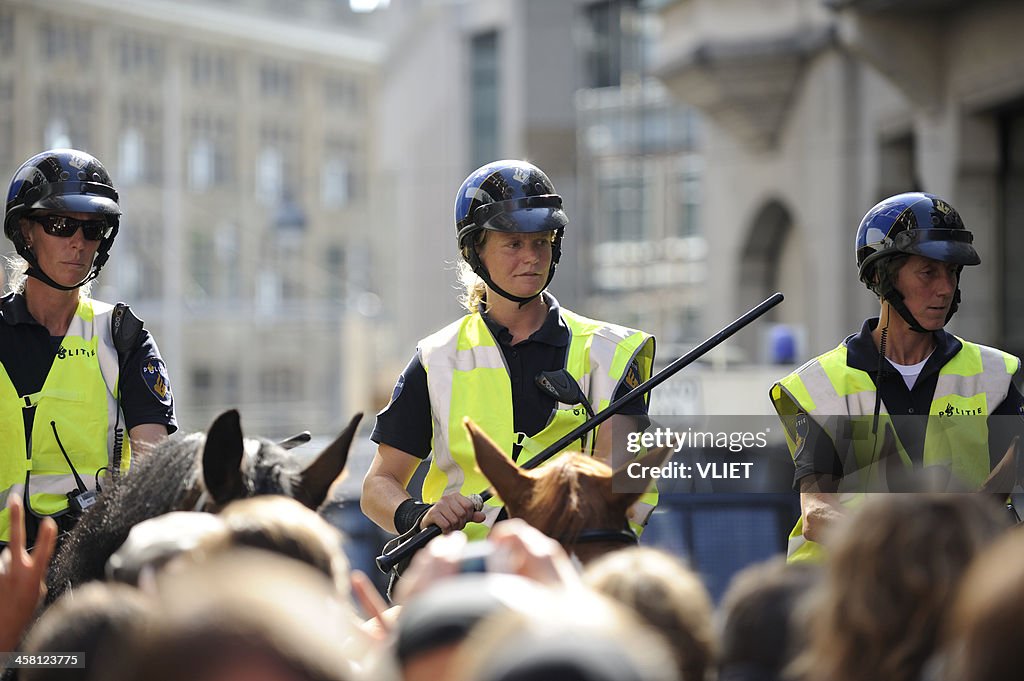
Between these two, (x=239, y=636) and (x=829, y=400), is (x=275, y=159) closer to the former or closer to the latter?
(x=829, y=400)

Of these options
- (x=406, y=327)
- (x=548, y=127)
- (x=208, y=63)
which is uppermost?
(x=208, y=63)

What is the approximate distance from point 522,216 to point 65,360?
58.9 inches

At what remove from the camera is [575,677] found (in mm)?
2176

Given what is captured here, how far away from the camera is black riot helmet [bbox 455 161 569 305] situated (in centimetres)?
518

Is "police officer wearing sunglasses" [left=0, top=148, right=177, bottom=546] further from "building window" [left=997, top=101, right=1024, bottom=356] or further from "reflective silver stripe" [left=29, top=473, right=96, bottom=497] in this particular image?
"building window" [left=997, top=101, right=1024, bottom=356]

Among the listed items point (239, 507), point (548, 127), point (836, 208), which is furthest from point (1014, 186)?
point (548, 127)

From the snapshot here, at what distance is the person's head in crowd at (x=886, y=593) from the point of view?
106 inches

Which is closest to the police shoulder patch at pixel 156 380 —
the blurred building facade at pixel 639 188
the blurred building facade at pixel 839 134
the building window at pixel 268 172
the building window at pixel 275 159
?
the blurred building facade at pixel 839 134

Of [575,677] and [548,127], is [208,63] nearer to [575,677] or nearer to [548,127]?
[548,127]

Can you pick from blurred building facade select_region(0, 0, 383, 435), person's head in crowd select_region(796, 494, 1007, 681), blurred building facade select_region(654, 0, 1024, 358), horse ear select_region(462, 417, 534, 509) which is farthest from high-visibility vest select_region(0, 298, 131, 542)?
blurred building facade select_region(0, 0, 383, 435)

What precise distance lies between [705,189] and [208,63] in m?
48.4

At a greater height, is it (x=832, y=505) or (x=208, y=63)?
(x=208, y=63)

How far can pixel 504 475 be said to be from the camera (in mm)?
3932

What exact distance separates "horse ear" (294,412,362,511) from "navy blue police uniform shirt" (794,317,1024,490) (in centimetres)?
136
